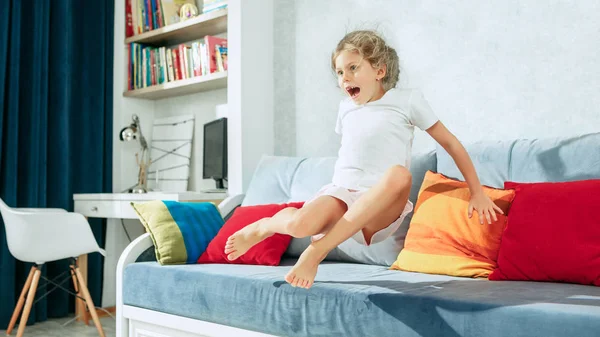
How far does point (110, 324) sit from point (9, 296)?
21.9 inches

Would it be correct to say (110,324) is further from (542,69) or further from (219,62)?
(542,69)

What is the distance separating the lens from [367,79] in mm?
1755

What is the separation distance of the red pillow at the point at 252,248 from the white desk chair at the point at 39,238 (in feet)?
3.30

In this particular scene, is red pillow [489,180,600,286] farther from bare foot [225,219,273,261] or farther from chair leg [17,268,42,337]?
chair leg [17,268,42,337]

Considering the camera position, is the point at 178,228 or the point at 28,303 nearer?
the point at 178,228

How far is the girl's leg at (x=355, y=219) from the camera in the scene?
1511 millimetres

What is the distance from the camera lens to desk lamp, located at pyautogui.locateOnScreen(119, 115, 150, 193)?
3619 millimetres

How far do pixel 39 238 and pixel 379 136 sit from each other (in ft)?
6.08

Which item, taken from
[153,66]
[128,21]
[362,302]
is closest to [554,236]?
[362,302]

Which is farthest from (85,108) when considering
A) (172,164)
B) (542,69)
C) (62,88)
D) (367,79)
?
(542,69)

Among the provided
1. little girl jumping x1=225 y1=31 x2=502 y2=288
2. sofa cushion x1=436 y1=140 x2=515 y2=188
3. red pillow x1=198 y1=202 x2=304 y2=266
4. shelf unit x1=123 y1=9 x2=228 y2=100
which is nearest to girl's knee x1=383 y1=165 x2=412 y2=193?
little girl jumping x1=225 y1=31 x2=502 y2=288

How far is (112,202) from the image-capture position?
3.23 metres

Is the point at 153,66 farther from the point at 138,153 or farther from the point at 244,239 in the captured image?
the point at 244,239

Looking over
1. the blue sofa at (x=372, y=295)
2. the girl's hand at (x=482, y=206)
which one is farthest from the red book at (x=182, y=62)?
the girl's hand at (x=482, y=206)
